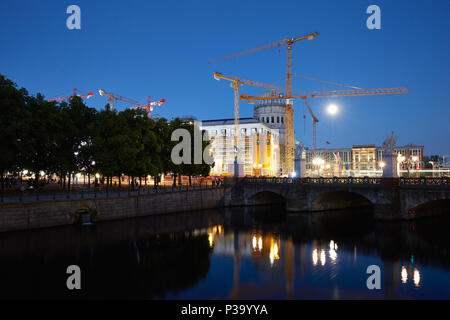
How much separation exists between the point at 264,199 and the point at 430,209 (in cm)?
3237

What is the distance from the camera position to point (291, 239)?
134 ft

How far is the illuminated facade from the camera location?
6491 inches

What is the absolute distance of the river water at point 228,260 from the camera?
76.7 ft

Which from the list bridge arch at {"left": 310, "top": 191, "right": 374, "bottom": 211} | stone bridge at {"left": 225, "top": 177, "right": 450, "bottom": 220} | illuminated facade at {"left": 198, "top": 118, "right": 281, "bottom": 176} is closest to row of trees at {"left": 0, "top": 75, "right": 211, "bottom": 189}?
stone bridge at {"left": 225, "top": 177, "right": 450, "bottom": 220}

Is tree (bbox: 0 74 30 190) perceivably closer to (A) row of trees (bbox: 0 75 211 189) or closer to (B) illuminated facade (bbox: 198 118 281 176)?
(A) row of trees (bbox: 0 75 211 189)

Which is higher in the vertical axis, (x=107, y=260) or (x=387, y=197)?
(x=387, y=197)

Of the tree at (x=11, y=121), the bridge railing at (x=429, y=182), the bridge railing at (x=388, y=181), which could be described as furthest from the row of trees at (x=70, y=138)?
the bridge railing at (x=429, y=182)

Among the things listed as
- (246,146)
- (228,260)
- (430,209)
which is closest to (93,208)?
(228,260)

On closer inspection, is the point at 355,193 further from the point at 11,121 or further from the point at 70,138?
the point at 11,121

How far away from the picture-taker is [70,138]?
175ft
